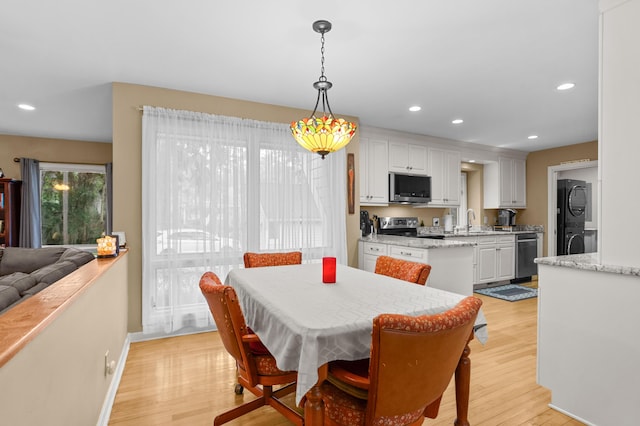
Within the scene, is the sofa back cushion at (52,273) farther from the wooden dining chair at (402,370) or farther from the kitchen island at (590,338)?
the kitchen island at (590,338)

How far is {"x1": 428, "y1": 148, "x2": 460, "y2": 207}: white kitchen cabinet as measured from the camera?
5.33m

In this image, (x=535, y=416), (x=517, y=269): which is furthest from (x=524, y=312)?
(x=535, y=416)

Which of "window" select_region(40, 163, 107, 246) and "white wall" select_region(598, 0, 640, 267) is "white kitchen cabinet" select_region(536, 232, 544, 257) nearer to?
"white wall" select_region(598, 0, 640, 267)

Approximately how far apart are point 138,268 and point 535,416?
11.0 ft

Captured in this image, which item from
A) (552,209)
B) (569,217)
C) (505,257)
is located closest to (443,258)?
(505,257)

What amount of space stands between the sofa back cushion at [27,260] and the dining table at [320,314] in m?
2.11

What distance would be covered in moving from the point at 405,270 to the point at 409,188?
2.86 meters

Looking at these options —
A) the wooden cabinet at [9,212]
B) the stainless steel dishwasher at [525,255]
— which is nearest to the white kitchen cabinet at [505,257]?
the stainless steel dishwasher at [525,255]

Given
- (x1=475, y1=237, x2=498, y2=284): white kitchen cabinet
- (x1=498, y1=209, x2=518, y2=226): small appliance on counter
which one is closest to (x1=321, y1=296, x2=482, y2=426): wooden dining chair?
(x1=475, y1=237, x2=498, y2=284): white kitchen cabinet

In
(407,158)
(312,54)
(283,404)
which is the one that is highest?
(312,54)

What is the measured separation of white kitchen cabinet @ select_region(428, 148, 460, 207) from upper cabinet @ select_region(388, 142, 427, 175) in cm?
17

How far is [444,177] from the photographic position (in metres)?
5.44

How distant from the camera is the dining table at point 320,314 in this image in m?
1.26

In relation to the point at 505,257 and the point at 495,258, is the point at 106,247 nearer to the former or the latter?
the point at 495,258
